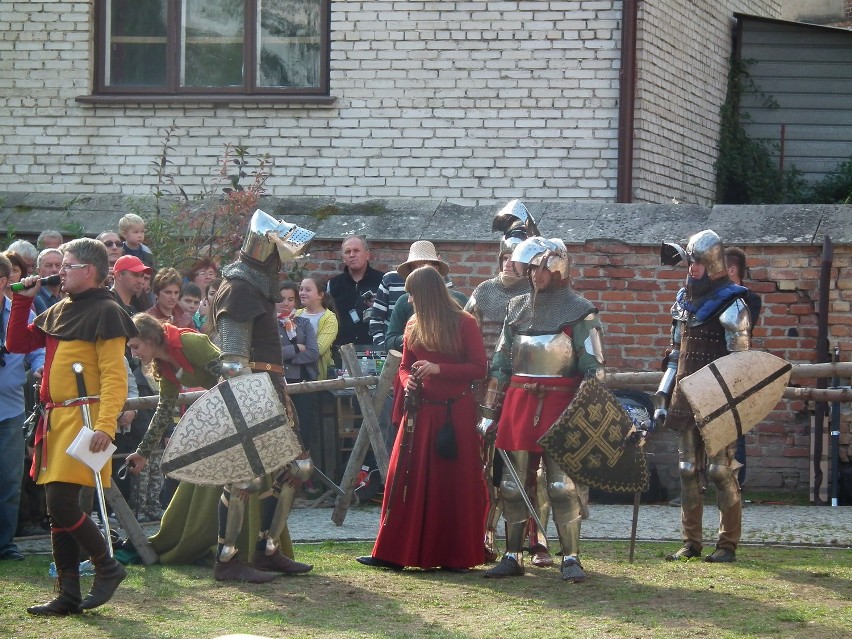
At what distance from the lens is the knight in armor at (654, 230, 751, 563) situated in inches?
293

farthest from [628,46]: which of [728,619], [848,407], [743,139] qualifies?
[728,619]

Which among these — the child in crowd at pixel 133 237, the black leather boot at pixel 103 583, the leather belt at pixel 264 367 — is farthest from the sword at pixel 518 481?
the child in crowd at pixel 133 237

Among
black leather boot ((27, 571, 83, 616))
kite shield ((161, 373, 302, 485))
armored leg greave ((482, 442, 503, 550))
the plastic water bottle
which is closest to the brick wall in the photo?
armored leg greave ((482, 442, 503, 550))

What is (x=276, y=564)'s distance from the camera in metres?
7.06

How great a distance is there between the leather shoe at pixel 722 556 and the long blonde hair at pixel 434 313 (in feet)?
5.70

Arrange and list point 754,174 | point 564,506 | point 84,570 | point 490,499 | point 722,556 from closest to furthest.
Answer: point 564,506 → point 84,570 → point 722,556 → point 490,499 → point 754,174

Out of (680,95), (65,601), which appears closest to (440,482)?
(65,601)

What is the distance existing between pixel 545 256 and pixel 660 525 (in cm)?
239

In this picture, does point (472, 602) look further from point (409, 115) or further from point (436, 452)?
point (409, 115)

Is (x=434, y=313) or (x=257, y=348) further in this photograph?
(x=434, y=313)

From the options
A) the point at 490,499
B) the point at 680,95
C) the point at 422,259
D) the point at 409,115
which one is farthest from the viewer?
the point at 680,95

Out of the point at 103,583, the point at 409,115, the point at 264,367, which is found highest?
the point at 409,115

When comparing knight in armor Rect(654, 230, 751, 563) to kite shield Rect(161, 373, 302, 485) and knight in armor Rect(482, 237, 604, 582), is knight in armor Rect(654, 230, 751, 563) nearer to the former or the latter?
knight in armor Rect(482, 237, 604, 582)

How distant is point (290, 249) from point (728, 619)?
2681 millimetres
